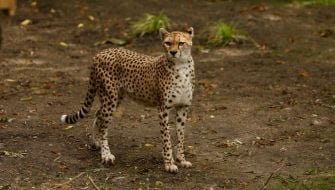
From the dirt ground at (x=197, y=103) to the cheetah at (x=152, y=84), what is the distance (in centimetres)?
26

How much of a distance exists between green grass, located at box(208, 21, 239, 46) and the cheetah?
4.80 meters

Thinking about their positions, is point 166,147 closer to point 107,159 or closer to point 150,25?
point 107,159

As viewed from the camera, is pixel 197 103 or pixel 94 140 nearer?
pixel 94 140

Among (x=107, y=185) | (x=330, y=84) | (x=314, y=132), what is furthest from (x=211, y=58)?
(x=107, y=185)

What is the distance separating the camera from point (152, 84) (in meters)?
7.22

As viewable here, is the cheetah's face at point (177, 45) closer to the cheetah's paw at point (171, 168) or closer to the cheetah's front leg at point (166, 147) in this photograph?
the cheetah's front leg at point (166, 147)

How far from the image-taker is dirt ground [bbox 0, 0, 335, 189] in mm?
7008

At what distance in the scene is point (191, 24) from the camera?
1343cm

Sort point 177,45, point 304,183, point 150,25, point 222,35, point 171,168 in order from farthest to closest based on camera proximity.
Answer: point 150,25 < point 222,35 < point 171,168 < point 177,45 < point 304,183

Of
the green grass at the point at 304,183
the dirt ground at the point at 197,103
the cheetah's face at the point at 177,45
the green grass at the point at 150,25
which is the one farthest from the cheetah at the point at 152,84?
the green grass at the point at 150,25

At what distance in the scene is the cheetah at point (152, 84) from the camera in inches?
275

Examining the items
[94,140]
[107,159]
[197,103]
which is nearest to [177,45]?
[107,159]

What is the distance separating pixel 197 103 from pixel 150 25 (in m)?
3.56

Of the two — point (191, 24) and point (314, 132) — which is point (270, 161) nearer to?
point (314, 132)
